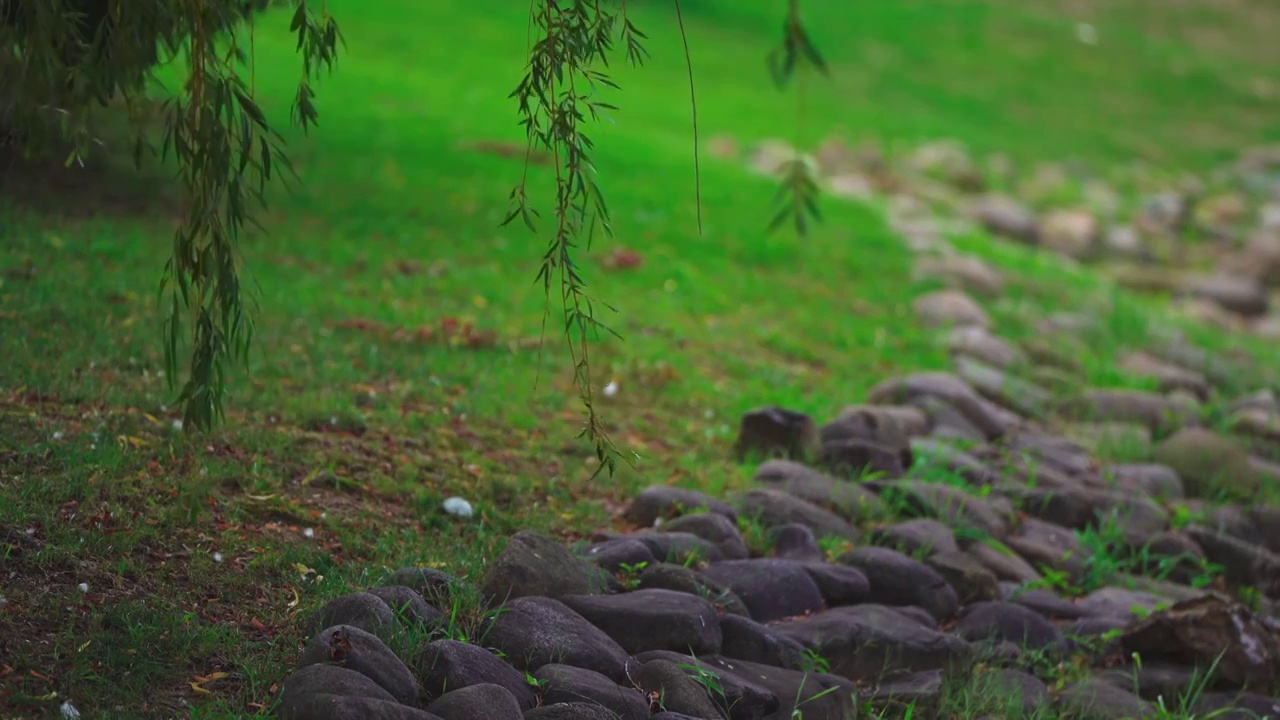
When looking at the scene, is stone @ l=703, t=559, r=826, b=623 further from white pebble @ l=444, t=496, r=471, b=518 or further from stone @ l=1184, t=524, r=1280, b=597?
stone @ l=1184, t=524, r=1280, b=597

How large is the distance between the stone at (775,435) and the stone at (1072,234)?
423 inches

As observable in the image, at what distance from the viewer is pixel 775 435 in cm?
713

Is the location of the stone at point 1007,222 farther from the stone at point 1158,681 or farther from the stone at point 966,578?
the stone at point 1158,681

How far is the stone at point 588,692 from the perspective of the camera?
3.96 metres

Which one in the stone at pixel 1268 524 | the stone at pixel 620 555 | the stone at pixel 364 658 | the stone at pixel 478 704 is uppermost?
the stone at pixel 364 658

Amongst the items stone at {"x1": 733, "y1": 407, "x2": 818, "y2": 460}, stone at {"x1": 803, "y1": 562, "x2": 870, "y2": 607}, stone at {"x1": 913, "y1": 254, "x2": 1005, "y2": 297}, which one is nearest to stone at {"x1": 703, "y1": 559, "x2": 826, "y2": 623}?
stone at {"x1": 803, "y1": 562, "x2": 870, "y2": 607}

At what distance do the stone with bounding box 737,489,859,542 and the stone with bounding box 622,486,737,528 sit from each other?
0.14m

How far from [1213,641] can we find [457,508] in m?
3.28

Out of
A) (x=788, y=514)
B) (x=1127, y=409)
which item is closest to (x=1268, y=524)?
(x=1127, y=409)

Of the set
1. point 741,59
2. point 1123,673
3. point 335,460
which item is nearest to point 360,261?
point 335,460

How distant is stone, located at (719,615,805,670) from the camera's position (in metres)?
4.71

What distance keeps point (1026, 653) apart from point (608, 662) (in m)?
2.07

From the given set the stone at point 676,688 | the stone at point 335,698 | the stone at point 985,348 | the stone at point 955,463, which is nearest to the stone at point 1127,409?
the stone at point 985,348

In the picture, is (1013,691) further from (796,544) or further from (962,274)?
(962,274)
